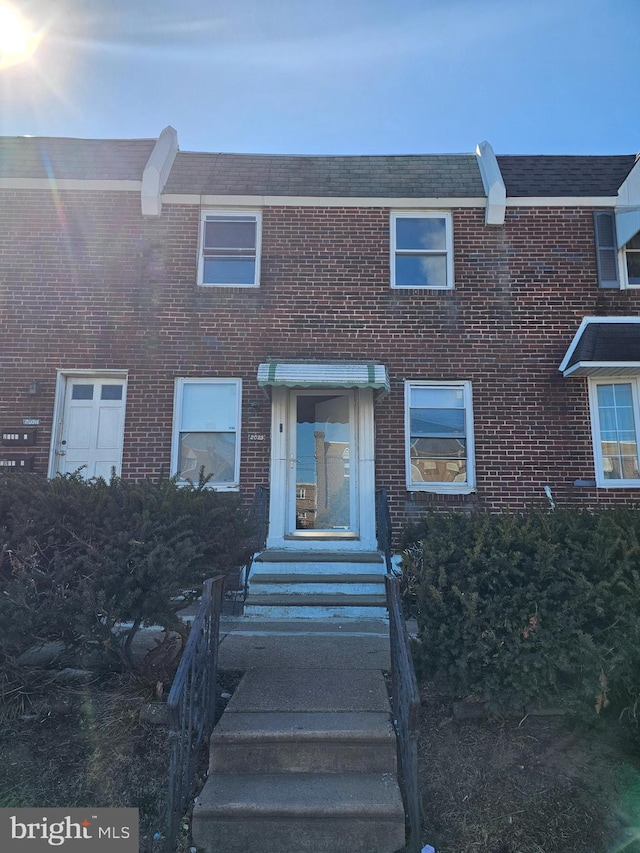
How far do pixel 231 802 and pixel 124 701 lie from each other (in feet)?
4.05

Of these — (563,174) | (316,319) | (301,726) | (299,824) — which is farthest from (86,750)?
(563,174)

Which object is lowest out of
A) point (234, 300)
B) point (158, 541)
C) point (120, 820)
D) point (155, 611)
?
point (120, 820)

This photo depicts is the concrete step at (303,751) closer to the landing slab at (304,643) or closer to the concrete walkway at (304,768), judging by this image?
the concrete walkway at (304,768)

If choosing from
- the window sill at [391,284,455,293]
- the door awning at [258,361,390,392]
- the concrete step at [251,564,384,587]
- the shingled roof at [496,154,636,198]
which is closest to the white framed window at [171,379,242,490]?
the door awning at [258,361,390,392]

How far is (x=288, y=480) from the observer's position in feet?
27.6

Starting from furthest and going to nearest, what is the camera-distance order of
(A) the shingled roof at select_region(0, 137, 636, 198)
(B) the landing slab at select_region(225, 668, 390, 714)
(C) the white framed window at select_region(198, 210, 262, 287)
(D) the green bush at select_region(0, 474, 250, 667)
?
(A) the shingled roof at select_region(0, 137, 636, 198), (C) the white framed window at select_region(198, 210, 262, 287), (B) the landing slab at select_region(225, 668, 390, 714), (D) the green bush at select_region(0, 474, 250, 667)

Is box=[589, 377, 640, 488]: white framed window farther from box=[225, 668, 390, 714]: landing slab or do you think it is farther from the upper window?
box=[225, 668, 390, 714]: landing slab

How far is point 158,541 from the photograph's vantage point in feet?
13.5

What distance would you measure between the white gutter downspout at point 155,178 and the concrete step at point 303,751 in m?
7.47

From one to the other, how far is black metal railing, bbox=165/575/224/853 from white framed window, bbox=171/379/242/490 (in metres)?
4.20

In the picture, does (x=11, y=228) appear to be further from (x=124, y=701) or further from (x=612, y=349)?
(x=612, y=349)

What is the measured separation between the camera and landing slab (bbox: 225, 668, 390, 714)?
4008 mm

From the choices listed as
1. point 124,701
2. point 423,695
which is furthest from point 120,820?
point 423,695

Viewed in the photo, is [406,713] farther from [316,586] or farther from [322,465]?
[322,465]
